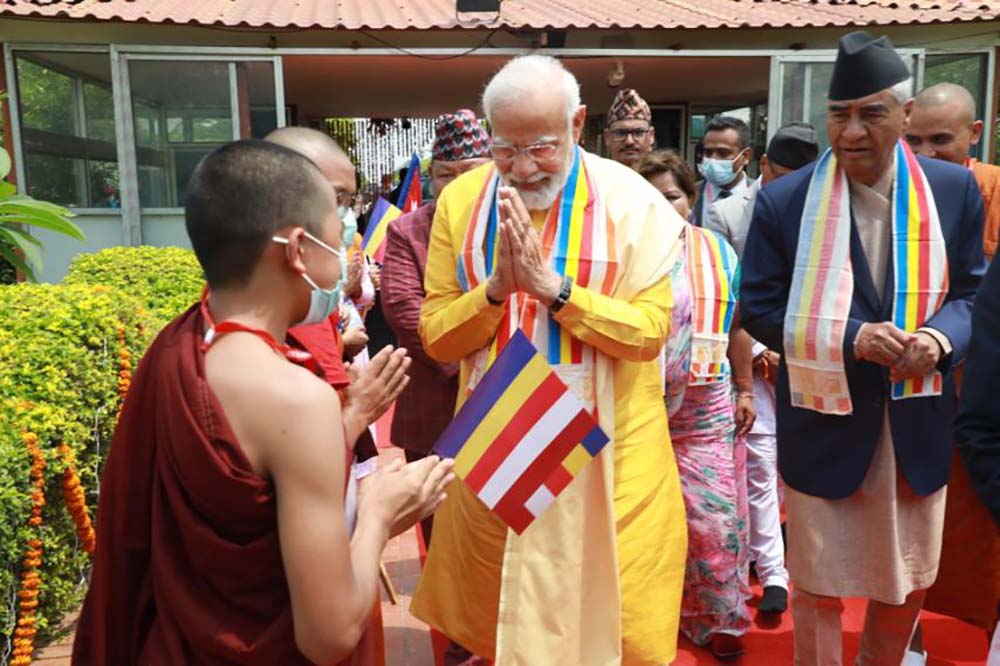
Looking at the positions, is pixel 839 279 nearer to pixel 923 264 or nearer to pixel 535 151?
pixel 923 264

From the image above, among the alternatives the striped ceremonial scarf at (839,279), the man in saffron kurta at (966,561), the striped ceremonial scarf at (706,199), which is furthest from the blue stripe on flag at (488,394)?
the striped ceremonial scarf at (706,199)

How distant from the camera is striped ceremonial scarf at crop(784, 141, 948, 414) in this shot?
8.38 ft

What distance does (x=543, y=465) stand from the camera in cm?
224

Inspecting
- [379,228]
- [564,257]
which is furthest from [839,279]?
[379,228]

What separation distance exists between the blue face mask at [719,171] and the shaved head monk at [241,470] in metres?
3.99

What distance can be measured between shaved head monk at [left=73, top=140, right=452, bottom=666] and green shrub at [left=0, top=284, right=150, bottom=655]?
1.36 metres

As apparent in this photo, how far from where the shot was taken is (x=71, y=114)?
324 inches

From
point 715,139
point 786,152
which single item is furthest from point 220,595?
point 715,139

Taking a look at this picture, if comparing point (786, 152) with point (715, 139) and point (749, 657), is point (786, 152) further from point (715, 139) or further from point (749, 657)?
point (749, 657)

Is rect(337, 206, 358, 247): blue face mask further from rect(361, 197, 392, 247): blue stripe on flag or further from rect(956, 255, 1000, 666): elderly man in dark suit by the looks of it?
rect(361, 197, 392, 247): blue stripe on flag

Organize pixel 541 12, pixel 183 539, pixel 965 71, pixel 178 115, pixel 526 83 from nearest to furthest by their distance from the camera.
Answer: pixel 183 539 → pixel 526 83 → pixel 178 115 → pixel 541 12 → pixel 965 71

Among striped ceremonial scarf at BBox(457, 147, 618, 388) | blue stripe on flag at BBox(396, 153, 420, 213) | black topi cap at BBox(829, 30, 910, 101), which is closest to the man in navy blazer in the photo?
black topi cap at BBox(829, 30, 910, 101)

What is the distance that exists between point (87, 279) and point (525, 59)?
174 inches

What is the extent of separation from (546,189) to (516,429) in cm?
75
